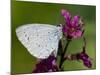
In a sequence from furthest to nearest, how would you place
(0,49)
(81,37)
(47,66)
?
(81,37) < (47,66) < (0,49)

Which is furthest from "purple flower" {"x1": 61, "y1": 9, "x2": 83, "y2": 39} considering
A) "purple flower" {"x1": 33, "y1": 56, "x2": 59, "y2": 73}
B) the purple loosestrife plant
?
"purple flower" {"x1": 33, "y1": 56, "x2": 59, "y2": 73}

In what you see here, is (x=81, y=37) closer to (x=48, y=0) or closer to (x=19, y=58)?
(x=48, y=0)

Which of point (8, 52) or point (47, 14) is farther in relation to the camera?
point (47, 14)

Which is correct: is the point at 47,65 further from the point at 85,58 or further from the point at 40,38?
the point at 85,58

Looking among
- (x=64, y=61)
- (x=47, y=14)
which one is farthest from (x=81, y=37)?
(x=47, y=14)

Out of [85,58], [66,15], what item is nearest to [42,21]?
[66,15]

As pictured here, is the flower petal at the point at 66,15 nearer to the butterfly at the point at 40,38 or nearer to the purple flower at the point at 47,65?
the butterfly at the point at 40,38
